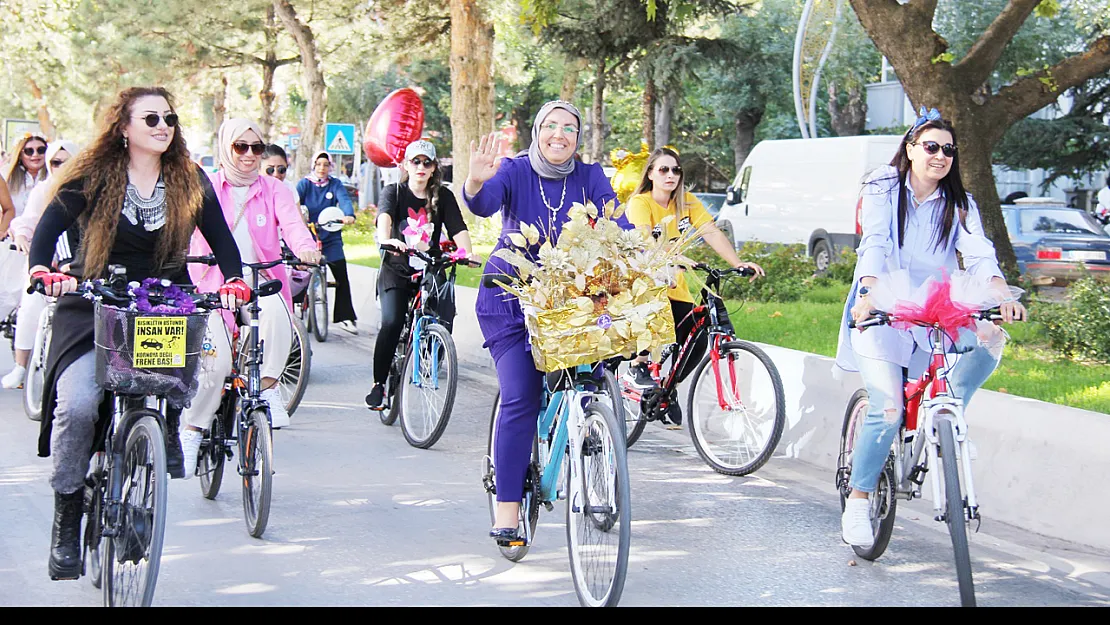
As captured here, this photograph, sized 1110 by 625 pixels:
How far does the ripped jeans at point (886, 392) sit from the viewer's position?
497 centimetres

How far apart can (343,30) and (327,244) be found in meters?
23.0

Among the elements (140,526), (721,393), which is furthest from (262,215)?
(140,526)

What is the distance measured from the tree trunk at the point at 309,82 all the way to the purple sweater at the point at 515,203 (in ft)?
86.3

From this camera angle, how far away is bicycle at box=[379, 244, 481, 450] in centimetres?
776

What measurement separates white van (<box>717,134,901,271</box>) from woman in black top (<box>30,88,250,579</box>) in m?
16.4

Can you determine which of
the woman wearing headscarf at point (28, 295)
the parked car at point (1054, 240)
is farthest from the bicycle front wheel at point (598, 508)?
the parked car at point (1054, 240)

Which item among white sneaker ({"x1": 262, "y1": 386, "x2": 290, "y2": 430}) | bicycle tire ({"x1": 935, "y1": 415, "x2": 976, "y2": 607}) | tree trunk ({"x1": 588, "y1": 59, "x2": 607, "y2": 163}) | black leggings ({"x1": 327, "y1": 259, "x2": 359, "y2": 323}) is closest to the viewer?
bicycle tire ({"x1": 935, "y1": 415, "x2": 976, "y2": 607})

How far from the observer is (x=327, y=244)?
40.1 feet

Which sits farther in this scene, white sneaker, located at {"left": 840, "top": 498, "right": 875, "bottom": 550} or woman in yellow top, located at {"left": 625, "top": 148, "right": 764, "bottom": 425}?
woman in yellow top, located at {"left": 625, "top": 148, "right": 764, "bottom": 425}

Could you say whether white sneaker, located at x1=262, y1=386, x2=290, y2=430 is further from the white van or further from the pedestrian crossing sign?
the pedestrian crossing sign

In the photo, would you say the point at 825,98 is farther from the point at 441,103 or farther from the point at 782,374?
the point at 782,374

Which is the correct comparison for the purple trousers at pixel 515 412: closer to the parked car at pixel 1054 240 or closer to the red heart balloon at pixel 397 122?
the parked car at pixel 1054 240

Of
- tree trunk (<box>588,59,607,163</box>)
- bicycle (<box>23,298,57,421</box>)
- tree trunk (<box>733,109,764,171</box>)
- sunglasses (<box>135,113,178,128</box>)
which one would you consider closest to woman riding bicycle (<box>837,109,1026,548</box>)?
sunglasses (<box>135,113,178,128</box>)

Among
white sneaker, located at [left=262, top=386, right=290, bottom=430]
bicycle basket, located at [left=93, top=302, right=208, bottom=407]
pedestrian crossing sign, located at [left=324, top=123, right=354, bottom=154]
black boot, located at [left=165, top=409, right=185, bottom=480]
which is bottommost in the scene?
white sneaker, located at [left=262, top=386, right=290, bottom=430]
